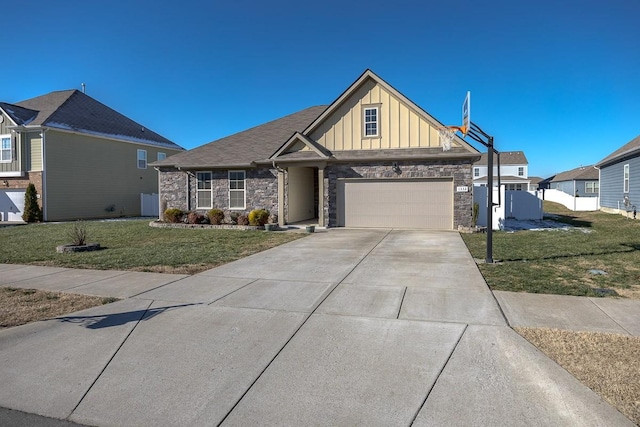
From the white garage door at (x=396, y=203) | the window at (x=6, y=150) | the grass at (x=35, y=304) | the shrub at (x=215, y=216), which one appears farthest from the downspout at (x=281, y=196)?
the window at (x=6, y=150)

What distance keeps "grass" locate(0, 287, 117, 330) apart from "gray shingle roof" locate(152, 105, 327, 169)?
39.7ft

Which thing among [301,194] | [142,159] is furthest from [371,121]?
[142,159]

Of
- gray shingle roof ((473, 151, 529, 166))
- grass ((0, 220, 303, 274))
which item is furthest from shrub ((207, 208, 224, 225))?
gray shingle roof ((473, 151, 529, 166))

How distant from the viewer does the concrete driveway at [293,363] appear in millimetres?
3324

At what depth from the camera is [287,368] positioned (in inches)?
159

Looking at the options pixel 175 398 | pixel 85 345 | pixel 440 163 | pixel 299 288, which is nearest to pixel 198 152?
pixel 440 163

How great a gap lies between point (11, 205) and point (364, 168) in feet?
70.2

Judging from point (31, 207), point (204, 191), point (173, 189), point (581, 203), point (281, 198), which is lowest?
point (31, 207)

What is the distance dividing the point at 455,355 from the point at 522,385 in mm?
714

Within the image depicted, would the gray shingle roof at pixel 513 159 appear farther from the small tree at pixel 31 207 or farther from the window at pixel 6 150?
the window at pixel 6 150

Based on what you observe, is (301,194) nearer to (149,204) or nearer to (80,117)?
(149,204)

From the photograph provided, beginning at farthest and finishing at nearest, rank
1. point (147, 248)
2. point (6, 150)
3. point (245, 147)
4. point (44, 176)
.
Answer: point (6, 150), point (44, 176), point (245, 147), point (147, 248)

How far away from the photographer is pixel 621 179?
2300 cm

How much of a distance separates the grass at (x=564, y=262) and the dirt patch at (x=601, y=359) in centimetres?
201
